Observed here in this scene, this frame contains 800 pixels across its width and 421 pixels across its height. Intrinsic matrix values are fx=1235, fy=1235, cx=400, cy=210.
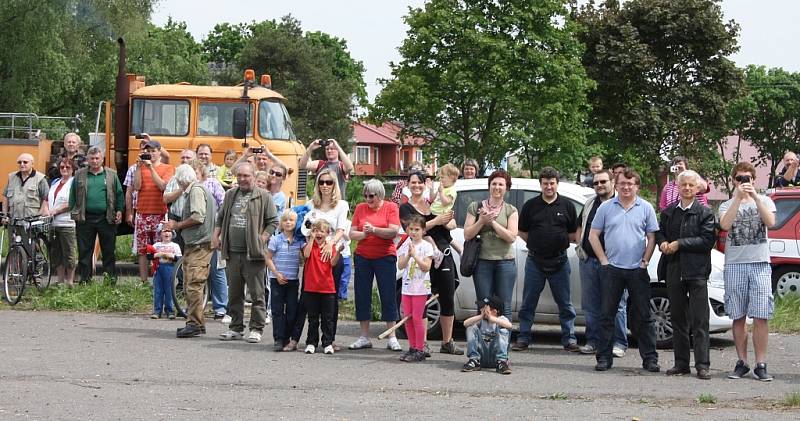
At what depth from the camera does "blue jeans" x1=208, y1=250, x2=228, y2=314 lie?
14461mm

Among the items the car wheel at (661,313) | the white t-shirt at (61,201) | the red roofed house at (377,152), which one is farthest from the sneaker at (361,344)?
the red roofed house at (377,152)

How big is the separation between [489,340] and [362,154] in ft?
346

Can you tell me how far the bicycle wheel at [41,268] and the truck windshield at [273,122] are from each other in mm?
4760

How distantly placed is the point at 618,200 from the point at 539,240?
121cm

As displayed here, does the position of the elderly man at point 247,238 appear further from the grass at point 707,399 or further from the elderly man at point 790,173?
the elderly man at point 790,173

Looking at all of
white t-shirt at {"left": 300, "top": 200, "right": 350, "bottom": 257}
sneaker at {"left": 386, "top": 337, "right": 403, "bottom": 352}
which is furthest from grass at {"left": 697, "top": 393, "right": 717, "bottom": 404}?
white t-shirt at {"left": 300, "top": 200, "right": 350, "bottom": 257}

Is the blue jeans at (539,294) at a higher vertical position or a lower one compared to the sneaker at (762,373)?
higher

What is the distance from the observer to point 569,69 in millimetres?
52344

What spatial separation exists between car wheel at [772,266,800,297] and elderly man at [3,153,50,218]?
32.8 ft

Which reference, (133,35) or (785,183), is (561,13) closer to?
(133,35)

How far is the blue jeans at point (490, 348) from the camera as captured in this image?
443 inches

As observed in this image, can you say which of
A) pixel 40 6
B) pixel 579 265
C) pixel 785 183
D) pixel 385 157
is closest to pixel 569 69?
pixel 40 6

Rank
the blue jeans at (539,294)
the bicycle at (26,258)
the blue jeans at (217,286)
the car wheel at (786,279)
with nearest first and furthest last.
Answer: the blue jeans at (539,294)
the blue jeans at (217,286)
the bicycle at (26,258)
the car wheel at (786,279)

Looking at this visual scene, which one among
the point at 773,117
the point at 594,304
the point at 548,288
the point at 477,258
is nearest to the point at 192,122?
the point at 548,288
